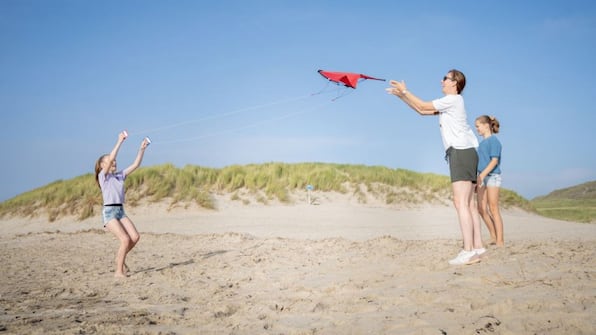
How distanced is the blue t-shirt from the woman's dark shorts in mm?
1647

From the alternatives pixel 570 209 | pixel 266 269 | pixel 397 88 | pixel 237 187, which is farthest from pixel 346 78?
pixel 570 209

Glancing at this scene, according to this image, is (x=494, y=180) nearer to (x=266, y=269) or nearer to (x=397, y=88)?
(x=397, y=88)

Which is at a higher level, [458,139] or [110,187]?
[458,139]

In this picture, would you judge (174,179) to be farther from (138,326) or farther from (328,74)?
(138,326)

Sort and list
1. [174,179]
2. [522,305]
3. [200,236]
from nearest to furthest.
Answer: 1. [522,305]
2. [200,236]
3. [174,179]

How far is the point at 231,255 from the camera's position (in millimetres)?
8344

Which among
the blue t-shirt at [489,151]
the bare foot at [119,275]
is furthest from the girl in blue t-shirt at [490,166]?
the bare foot at [119,275]

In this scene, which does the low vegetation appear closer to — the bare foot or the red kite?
the red kite

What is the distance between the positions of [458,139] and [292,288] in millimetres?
2403

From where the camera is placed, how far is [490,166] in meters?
6.68

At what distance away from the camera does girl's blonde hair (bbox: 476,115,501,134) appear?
7180 mm

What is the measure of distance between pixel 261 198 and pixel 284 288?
9.66m

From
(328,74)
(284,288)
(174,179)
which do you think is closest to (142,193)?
(174,179)

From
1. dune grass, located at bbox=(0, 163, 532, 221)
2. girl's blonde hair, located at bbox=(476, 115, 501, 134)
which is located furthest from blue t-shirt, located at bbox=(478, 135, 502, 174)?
dune grass, located at bbox=(0, 163, 532, 221)
